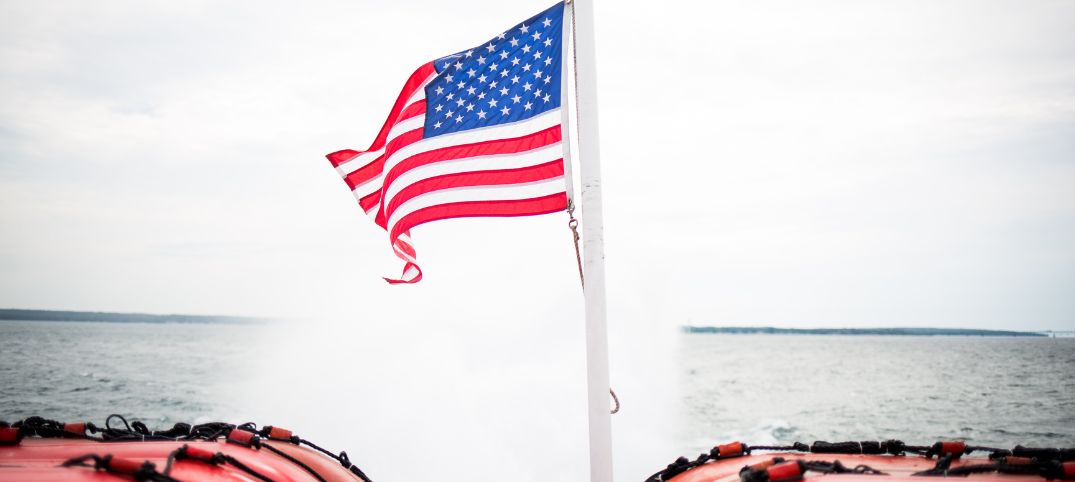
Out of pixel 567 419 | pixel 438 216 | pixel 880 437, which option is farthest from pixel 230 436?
pixel 880 437

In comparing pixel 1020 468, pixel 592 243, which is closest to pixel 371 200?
pixel 592 243

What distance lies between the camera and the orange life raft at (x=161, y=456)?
353 centimetres

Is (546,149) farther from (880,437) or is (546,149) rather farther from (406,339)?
(880,437)

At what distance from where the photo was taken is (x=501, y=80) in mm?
5086

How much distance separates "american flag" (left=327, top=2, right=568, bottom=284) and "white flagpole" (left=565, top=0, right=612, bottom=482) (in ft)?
0.98

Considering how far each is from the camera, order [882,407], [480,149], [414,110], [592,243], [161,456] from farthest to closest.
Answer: [882,407] → [414,110] → [480,149] → [592,243] → [161,456]

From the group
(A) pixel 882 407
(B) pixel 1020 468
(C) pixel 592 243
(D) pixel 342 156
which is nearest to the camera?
(B) pixel 1020 468

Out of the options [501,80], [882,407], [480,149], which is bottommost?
[882,407]

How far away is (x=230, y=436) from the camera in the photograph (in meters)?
5.14

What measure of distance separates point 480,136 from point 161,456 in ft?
9.85

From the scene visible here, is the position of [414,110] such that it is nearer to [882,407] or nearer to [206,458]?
[206,458]

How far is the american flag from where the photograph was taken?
4852 millimetres

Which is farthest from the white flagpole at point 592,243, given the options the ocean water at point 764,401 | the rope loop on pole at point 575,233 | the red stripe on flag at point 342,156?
the ocean water at point 764,401

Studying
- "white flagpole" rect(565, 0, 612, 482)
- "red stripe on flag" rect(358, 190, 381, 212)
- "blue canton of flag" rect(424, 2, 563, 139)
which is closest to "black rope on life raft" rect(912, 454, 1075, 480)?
"white flagpole" rect(565, 0, 612, 482)
